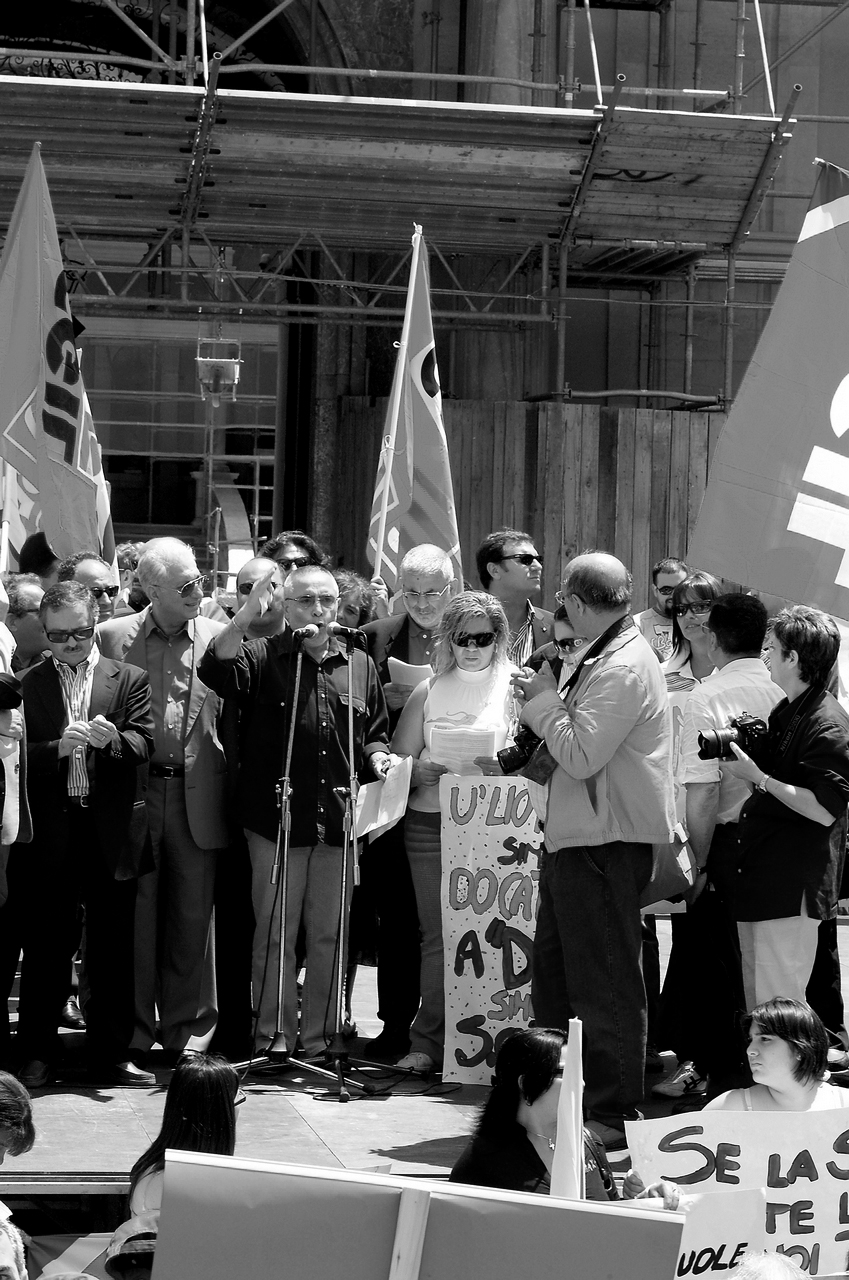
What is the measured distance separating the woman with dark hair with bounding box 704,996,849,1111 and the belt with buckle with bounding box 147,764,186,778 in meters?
2.70

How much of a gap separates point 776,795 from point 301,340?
1128 centimetres

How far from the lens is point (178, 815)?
6891 millimetres

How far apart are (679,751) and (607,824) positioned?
3.45 feet

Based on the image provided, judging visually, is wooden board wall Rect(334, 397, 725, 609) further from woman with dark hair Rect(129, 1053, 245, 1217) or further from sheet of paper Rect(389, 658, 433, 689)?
woman with dark hair Rect(129, 1053, 245, 1217)

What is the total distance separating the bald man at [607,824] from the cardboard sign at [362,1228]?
10.9 feet

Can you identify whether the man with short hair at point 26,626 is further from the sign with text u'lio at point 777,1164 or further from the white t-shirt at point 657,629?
the sign with text u'lio at point 777,1164

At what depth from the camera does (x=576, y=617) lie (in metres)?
5.94

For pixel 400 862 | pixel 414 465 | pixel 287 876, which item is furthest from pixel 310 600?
pixel 414 465

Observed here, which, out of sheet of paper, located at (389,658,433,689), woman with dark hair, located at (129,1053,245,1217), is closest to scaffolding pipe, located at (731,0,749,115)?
sheet of paper, located at (389,658,433,689)

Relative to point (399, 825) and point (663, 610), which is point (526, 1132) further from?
point (663, 610)

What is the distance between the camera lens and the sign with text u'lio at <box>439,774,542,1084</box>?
680 centimetres

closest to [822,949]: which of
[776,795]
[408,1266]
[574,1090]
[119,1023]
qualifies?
[776,795]

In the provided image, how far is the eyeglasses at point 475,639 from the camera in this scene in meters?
6.96

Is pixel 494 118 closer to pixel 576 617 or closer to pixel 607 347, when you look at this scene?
pixel 607 347
